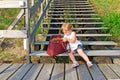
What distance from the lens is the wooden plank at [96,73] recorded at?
4.17 m

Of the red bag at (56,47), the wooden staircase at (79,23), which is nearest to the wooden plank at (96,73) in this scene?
the wooden staircase at (79,23)

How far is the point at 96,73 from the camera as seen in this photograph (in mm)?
Answer: 4410

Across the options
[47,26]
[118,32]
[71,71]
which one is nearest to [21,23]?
[47,26]

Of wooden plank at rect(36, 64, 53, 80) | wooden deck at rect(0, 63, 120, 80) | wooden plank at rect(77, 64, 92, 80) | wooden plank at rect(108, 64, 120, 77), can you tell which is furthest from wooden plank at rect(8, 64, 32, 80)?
wooden plank at rect(108, 64, 120, 77)

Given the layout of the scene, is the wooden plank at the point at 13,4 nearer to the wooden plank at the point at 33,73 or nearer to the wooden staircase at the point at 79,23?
the wooden staircase at the point at 79,23

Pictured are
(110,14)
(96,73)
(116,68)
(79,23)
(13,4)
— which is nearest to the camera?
(96,73)

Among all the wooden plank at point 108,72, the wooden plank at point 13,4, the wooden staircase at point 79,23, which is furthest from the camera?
the wooden staircase at point 79,23

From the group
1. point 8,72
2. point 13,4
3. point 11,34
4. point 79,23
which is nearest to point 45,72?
point 8,72

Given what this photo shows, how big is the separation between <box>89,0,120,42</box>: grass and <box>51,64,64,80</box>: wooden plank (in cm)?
238

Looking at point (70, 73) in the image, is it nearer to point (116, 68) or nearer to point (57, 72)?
point (57, 72)

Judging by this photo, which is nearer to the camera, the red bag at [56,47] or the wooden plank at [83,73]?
the wooden plank at [83,73]

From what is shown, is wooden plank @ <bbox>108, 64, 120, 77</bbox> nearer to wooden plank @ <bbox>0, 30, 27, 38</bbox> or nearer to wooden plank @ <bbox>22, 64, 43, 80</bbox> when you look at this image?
wooden plank @ <bbox>22, 64, 43, 80</bbox>

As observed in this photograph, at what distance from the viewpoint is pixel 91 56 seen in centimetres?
551

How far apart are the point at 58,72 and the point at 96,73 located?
0.56 m
